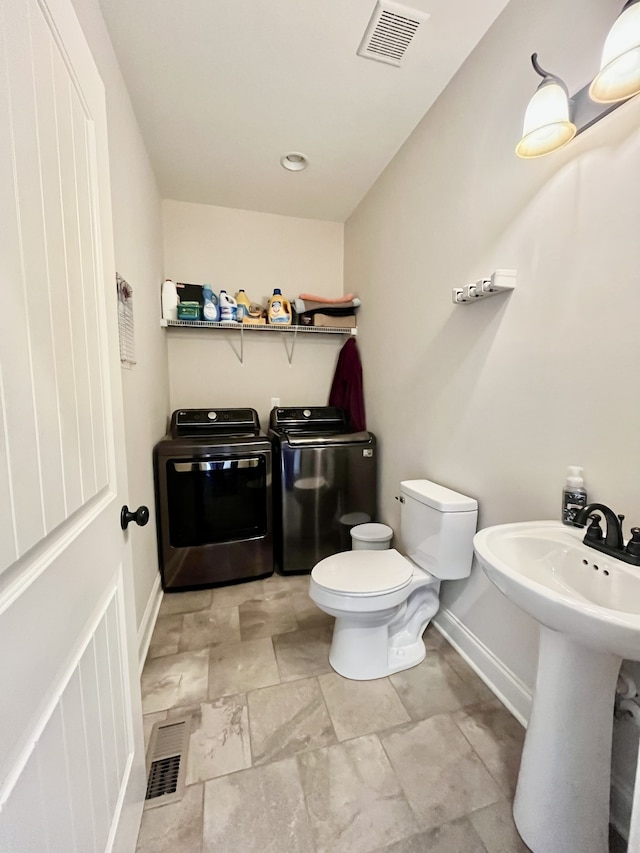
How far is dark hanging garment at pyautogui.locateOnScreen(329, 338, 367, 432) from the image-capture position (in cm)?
269

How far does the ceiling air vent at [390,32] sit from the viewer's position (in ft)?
4.31

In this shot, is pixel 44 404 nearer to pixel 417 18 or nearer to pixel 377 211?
pixel 417 18

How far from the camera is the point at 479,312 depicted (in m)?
1.53

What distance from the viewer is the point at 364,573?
156 centimetres

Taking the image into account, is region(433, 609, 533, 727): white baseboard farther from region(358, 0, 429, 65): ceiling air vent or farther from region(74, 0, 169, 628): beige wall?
region(358, 0, 429, 65): ceiling air vent

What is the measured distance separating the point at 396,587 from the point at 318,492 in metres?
0.98

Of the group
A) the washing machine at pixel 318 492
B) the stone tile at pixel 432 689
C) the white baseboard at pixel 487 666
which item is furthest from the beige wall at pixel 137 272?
the white baseboard at pixel 487 666

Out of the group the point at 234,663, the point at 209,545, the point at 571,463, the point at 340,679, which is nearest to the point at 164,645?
the point at 234,663

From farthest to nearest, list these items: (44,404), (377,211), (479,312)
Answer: (377,211) < (479,312) < (44,404)

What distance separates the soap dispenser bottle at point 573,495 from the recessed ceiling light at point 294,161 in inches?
87.8

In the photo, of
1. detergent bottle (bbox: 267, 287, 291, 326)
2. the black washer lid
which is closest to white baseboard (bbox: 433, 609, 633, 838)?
the black washer lid

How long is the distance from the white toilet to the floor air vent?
0.64 metres

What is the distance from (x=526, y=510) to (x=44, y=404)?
1.47 metres

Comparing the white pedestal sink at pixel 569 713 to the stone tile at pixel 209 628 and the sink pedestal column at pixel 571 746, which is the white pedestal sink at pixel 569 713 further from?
the stone tile at pixel 209 628
